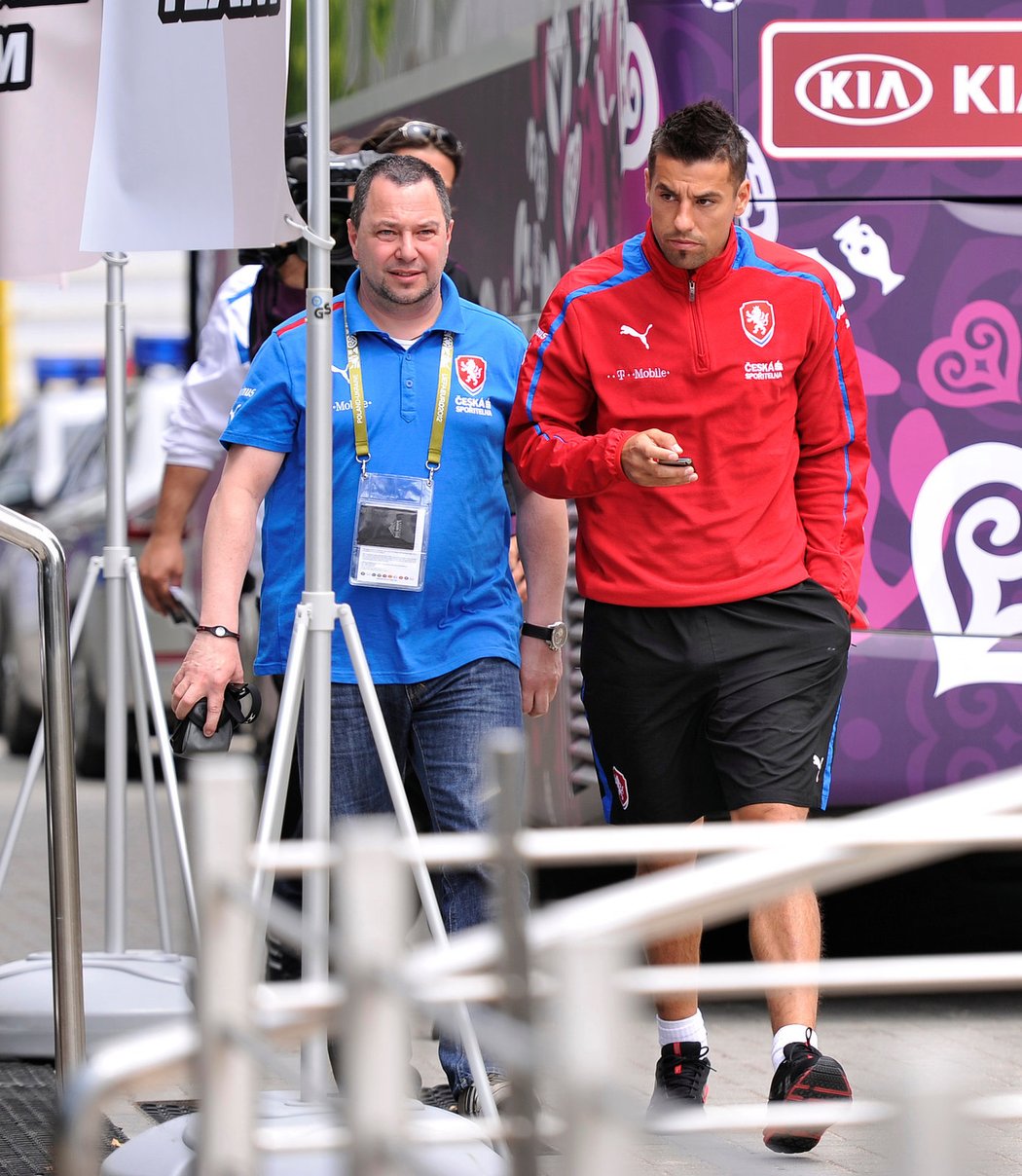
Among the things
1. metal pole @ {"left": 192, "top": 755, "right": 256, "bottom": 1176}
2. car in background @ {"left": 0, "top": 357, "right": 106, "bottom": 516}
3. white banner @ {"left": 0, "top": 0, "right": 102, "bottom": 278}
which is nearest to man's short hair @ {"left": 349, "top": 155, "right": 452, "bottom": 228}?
white banner @ {"left": 0, "top": 0, "right": 102, "bottom": 278}

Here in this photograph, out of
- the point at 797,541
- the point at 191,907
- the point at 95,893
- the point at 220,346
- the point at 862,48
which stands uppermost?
the point at 862,48

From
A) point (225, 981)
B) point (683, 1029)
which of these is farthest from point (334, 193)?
point (225, 981)

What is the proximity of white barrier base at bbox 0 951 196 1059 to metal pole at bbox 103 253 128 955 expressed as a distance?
20 cm

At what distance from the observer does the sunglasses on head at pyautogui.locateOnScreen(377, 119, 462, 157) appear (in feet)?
19.4

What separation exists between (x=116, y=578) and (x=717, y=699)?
5.50 feet

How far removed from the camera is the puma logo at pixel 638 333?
4.66 metres

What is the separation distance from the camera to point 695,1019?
4.84 m

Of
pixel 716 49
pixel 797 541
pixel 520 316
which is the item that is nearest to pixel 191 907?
pixel 797 541

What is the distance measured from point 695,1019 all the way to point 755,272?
153 centimetres

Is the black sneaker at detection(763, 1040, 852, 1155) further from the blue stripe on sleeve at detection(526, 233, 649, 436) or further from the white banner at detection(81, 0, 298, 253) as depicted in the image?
the white banner at detection(81, 0, 298, 253)

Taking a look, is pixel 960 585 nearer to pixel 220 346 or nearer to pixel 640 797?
pixel 640 797

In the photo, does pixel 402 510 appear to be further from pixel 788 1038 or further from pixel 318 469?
pixel 788 1038

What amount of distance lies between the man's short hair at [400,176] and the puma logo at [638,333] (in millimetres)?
414

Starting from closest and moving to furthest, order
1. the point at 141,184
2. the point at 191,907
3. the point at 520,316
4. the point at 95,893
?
the point at 141,184, the point at 191,907, the point at 520,316, the point at 95,893
